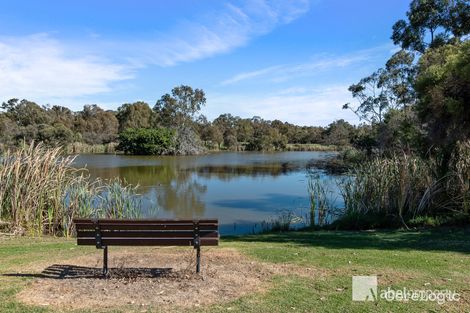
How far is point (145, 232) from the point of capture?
453cm

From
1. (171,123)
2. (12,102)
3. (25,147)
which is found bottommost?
(25,147)

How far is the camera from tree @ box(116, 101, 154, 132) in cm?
7156

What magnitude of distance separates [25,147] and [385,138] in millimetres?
18954

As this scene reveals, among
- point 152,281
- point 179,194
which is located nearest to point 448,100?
point 152,281

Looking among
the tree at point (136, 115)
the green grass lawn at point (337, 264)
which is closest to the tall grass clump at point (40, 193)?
the green grass lawn at point (337, 264)

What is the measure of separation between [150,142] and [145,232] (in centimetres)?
4779

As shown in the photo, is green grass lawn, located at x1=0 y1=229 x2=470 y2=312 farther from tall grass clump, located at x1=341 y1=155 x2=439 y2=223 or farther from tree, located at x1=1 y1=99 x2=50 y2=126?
tree, located at x1=1 y1=99 x2=50 y2=126

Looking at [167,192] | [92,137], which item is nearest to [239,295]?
[167,192]

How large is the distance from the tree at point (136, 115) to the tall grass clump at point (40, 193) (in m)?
62.0

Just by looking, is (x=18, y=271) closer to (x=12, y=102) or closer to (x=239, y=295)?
(x=239, y=295)

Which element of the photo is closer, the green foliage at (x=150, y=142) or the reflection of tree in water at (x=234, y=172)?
the reflection of tree in water at (x=234, y=172)

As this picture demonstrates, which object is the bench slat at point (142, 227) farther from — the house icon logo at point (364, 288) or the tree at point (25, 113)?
the tree at point (25, 113)

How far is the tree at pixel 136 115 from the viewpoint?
7156 centimetres

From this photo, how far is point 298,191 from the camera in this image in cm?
1866
